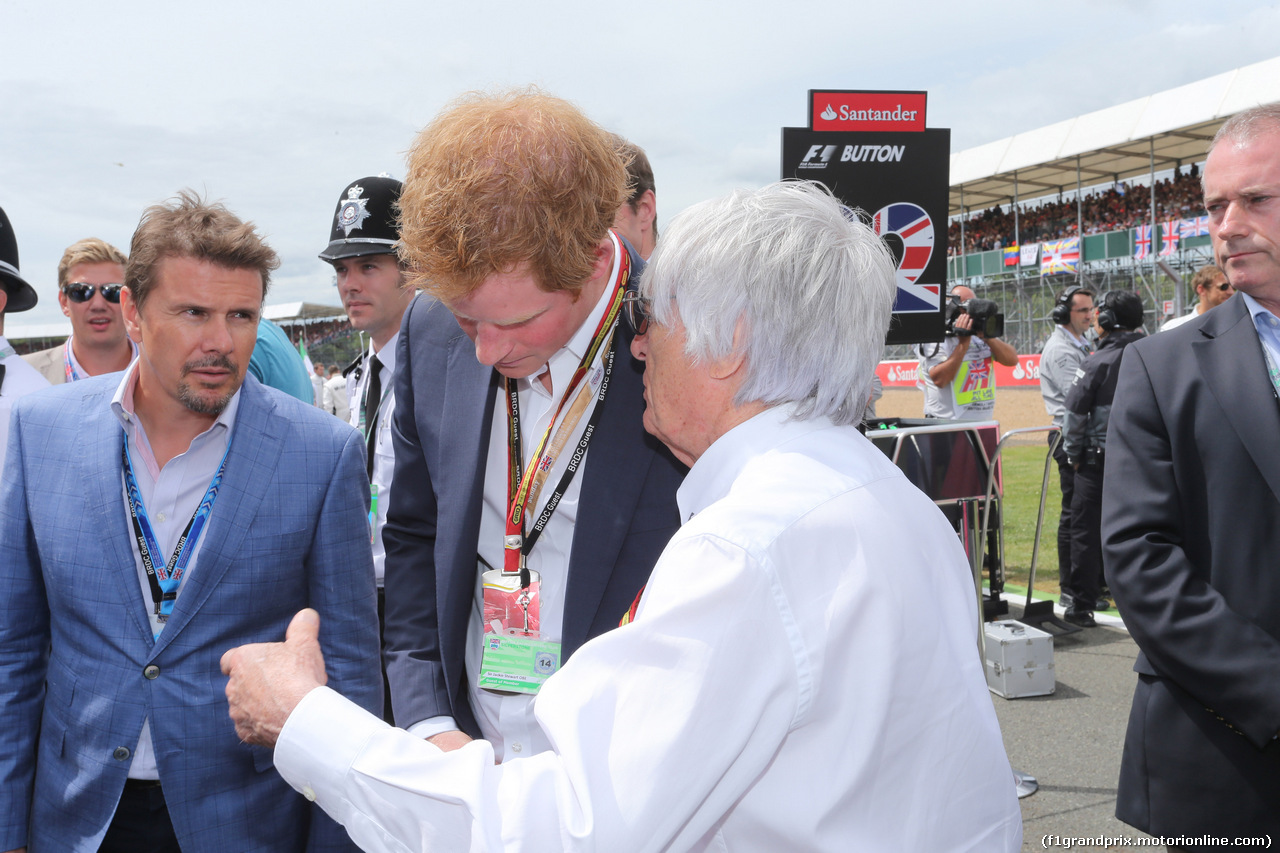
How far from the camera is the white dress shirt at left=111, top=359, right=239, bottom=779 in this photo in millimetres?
1888

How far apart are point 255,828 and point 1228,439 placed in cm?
234

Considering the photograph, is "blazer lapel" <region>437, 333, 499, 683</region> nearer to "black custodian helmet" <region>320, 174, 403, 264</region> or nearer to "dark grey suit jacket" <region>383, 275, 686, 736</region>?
"dark grey suit jacket" <region>383, 275, 686, 736</region>

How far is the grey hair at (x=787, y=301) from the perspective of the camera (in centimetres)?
120

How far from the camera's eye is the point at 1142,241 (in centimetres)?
2497

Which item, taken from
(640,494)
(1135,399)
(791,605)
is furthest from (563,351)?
(1135,399)

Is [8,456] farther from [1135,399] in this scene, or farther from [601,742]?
[1135,399]

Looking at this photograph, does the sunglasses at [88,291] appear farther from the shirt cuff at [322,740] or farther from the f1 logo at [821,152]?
the shirt cuff at [322,740]

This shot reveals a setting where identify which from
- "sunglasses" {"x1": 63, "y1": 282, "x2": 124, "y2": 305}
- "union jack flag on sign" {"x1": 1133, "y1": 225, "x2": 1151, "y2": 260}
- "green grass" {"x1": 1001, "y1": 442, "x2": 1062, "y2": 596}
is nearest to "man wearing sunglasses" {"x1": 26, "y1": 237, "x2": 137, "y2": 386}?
"sunglasses" {"x1": 63, "y1": 282, "x2": 124, "y2": 305}

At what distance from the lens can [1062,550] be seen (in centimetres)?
616

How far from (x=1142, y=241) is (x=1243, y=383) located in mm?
26800

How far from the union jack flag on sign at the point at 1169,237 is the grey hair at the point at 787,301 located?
2834cm

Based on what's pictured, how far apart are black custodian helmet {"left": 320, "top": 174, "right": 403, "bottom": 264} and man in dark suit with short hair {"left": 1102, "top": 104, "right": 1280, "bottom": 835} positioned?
2768mm

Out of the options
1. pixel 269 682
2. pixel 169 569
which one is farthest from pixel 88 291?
pixel 269 682

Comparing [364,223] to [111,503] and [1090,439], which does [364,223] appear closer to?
[111,503]
